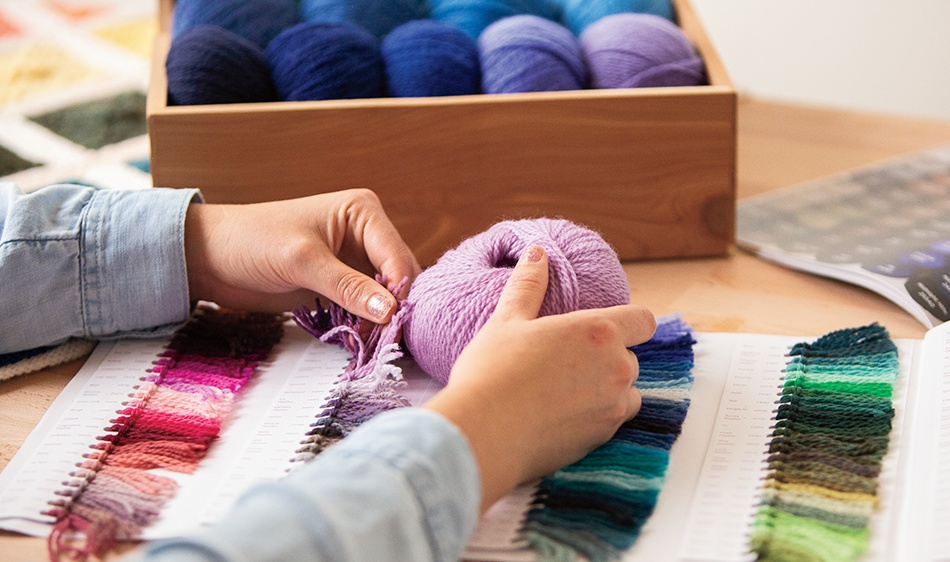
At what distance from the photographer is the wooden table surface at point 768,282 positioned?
0.82 m

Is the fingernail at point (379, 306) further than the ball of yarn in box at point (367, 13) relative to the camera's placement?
No

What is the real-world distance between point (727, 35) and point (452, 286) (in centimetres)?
114

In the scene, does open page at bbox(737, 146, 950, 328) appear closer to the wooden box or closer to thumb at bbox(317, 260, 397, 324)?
the wooden box

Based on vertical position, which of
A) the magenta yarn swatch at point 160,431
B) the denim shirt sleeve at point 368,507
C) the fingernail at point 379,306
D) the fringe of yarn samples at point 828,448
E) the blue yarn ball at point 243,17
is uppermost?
the blue yarn ball at point 243,17

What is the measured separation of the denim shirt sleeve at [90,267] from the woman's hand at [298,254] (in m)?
0.03

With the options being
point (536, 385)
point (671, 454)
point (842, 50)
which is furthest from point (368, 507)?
point (842, 50)

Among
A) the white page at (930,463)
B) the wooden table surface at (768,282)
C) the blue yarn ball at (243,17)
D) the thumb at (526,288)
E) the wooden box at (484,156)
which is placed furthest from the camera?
the blue yarn ball at (243,17)

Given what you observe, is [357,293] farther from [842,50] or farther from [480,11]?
[842,50]

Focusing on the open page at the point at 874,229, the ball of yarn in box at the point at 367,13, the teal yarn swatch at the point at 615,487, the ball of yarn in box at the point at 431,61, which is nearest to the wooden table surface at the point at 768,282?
the open page at the point at 874,229

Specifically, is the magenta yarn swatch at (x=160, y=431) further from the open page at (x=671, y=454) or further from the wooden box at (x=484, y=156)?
the wooden box at (x=484, y=156)

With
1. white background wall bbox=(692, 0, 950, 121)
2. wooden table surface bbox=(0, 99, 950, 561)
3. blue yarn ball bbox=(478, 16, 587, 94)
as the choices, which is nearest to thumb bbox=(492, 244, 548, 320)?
wooden table surface bbox=(0, 99, 950, 561)

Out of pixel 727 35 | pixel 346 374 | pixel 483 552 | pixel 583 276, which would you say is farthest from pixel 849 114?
pixel 483 552

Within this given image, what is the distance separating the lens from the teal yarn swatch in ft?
2.01

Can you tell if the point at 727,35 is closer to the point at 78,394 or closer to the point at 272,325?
the point at 272,325
